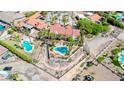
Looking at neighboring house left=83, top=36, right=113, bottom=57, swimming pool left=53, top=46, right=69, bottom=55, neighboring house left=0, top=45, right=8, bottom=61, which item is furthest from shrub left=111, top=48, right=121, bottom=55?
neighboring house left=0, top=45, right=8, bottom=61

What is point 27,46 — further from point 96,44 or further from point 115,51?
point 115,51

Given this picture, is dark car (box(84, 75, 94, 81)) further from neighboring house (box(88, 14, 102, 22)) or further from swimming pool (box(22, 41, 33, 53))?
neighboring house (box(88, 14, 102, 22))

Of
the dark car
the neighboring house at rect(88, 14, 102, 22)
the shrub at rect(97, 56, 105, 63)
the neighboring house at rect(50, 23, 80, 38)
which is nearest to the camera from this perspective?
the dark car

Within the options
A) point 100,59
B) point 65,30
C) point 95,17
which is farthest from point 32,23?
point 100,59

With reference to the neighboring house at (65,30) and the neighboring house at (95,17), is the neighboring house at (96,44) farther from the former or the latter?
the neighboring house at (95,17)

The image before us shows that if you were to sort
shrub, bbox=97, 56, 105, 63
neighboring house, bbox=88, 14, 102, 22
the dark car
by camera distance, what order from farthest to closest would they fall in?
neighboring house, bbox=88, 14, 102, 22, shrub, bbox=97, 56, 105, 63, the dark car

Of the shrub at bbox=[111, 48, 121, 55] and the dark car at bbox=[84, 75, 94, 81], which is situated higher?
the shrub at bbox=[111, 48, 121, 55]

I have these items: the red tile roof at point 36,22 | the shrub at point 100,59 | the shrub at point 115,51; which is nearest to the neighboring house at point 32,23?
the red tile roof at point 36,22
